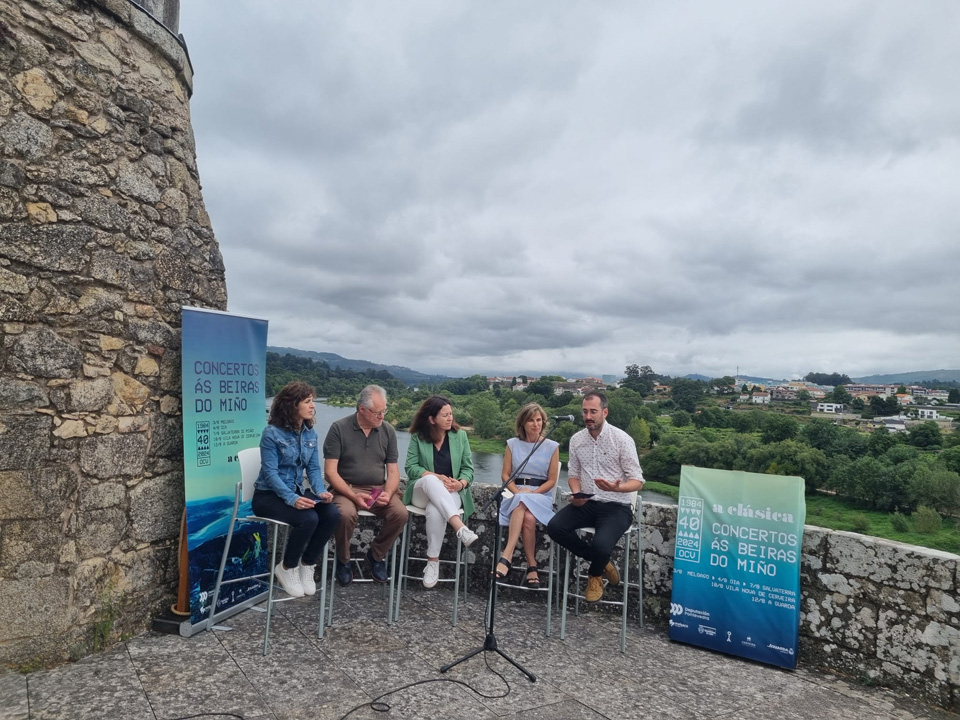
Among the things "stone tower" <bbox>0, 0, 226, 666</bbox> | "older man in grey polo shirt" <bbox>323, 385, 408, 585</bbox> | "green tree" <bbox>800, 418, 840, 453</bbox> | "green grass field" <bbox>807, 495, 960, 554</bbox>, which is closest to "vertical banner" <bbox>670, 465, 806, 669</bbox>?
"older man in grey polo shirt" <bbox>323, 385, 408, 585</bbox>

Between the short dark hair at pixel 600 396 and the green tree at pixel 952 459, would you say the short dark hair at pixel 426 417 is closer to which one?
the short dark hair at pixel 600 396

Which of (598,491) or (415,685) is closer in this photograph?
(415,685)

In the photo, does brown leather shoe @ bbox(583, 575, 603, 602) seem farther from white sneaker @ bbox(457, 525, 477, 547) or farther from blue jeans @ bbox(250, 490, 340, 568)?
blue jeans @ bbox(250, 490, 340, 568)

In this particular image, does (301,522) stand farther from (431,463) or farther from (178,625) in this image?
(431,463)

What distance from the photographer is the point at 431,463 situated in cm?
402

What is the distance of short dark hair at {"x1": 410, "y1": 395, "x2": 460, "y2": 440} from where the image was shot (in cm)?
408

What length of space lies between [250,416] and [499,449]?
1369 inches

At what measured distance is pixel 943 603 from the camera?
2838 millimetres

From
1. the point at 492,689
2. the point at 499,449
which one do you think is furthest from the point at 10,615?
the point at 499,449

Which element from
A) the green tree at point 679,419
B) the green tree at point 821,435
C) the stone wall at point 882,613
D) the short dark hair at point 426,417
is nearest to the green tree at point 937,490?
the green tree at point 821,435

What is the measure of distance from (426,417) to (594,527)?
1302 mm

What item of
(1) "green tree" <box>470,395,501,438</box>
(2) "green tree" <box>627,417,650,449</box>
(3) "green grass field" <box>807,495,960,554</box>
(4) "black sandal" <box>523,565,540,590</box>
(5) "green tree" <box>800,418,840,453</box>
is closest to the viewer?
(4) "black sandal" <box>523,565,540,590</box>

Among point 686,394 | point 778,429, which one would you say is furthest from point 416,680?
point 686,394

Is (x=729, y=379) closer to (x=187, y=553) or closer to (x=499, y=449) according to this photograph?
(x=499, y=449)
